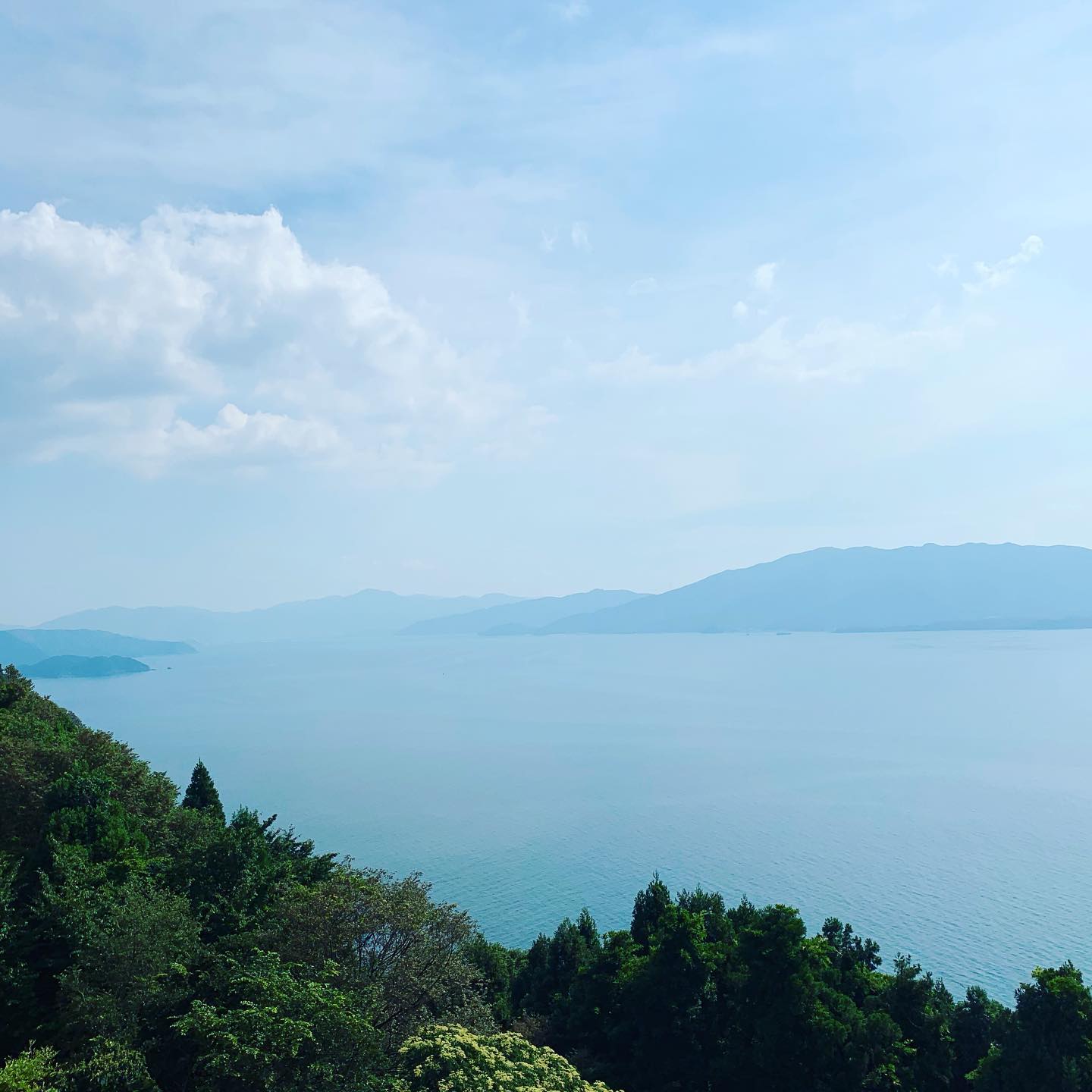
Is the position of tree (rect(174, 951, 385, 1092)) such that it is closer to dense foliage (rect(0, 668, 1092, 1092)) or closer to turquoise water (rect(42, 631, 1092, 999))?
dense foliage (rect(0, 668, 1092, 1092))

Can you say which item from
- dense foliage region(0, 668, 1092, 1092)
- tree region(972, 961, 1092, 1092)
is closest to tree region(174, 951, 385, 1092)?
dense foliage region(0, 668, 1092, 1092)

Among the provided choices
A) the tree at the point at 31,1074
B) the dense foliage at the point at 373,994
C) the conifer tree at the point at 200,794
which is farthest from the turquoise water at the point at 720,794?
the tree at the point at 31,1074

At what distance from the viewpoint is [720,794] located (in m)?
69.1

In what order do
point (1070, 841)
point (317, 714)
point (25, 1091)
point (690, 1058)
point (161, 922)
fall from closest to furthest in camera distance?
point (25, 1091), point (161, 922), point (690, 1058), point (1070, 841), point (317, 714)

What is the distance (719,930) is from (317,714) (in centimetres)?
11097

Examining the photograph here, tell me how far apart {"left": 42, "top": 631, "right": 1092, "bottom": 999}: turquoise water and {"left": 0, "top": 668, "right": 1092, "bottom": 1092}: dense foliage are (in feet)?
53.9

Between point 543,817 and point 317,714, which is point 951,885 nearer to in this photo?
point 543,817

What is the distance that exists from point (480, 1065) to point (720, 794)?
59.4 metres

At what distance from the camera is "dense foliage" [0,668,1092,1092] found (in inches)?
542

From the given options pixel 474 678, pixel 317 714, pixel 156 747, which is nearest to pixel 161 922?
pixel 156 747

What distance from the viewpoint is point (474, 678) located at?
184500 millimetres

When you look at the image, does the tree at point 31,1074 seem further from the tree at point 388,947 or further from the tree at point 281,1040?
the tree at point 388,947

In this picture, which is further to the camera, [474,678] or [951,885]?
[474,678]

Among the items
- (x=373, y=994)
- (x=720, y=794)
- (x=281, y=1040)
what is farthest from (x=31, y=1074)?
(x=720, y=794)
